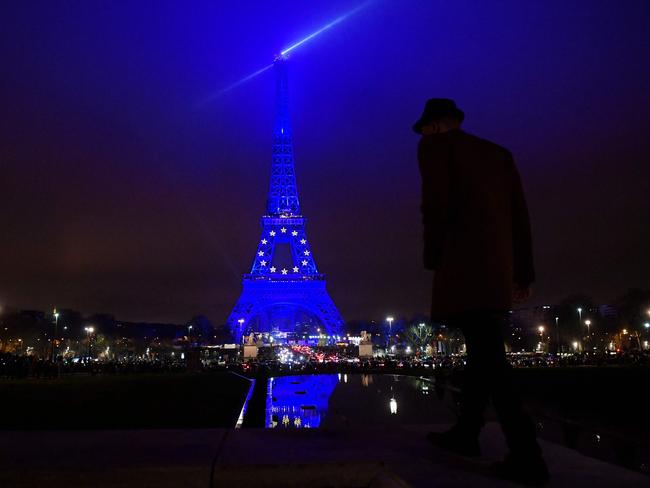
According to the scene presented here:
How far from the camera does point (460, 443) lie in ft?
13.1

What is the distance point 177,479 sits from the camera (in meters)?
3.17

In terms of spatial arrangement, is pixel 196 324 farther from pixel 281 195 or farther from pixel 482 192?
pixel 482 192

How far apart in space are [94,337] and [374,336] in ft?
204

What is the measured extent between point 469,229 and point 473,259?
20cm

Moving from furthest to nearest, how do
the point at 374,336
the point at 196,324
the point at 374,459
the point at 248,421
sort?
the point at 374,336 → the point at 196,324 → the point at 248,421 → the point at 374,459

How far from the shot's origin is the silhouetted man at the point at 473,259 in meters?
3.90

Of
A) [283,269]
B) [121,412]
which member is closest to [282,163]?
[283,269]

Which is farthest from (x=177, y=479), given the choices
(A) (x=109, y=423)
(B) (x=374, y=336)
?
(B) (x=374, y=336)

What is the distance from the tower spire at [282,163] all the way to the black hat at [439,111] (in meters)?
96.5

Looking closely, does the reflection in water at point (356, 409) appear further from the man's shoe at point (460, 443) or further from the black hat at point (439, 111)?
the black hat at point (439, 111)

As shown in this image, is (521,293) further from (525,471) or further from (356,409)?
(356,409)

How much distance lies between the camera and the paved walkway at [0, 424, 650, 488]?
3135 millimetres

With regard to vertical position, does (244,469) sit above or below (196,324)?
below

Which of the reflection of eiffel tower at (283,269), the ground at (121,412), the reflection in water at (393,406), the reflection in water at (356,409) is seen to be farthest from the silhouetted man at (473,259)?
the reflection of eiffel tower at (283,269)
